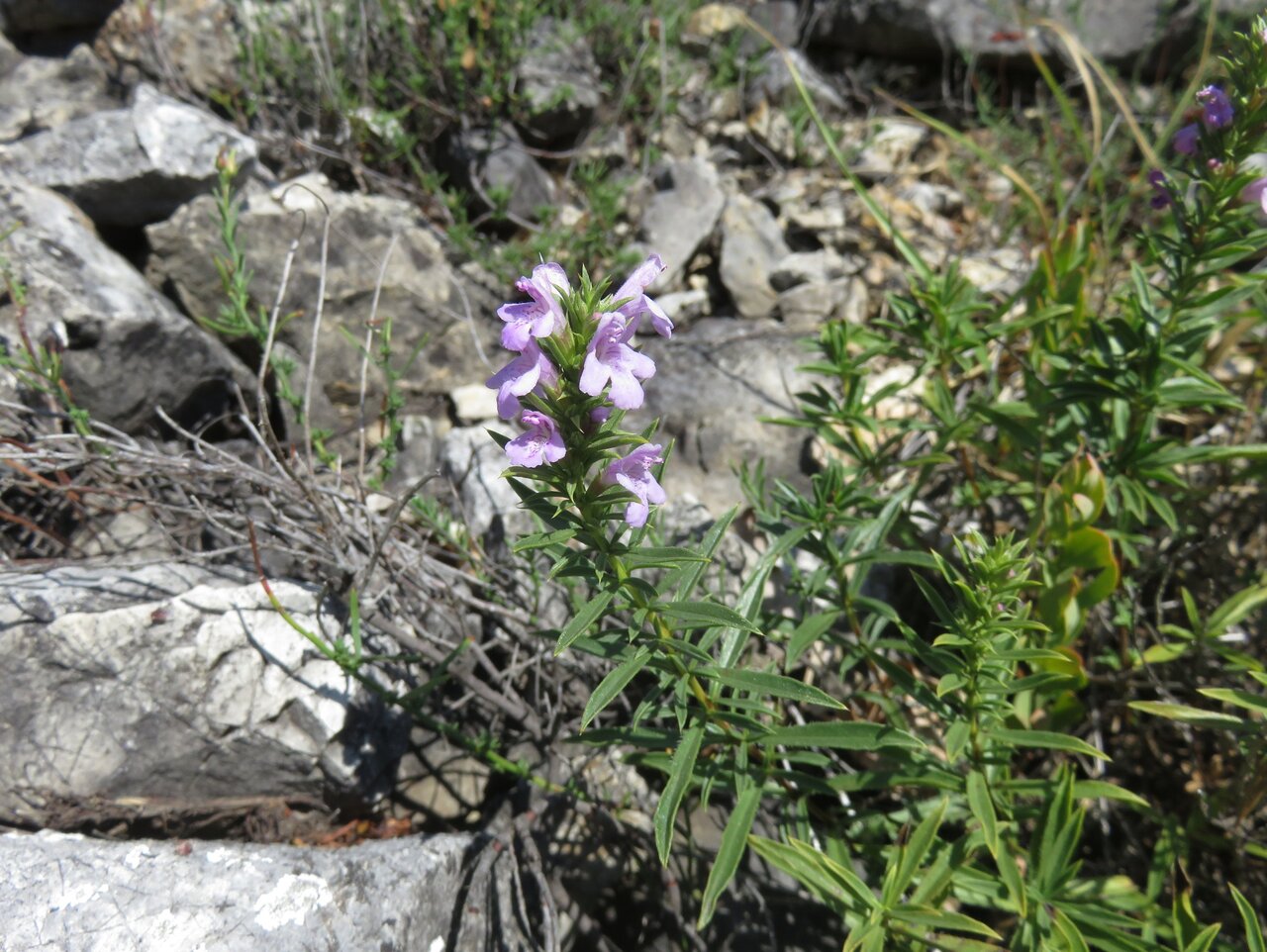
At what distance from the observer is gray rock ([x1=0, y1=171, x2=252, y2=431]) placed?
370cm

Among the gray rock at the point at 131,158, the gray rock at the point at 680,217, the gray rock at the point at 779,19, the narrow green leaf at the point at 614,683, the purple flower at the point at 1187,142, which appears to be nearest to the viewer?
the narrow green leaf at the point at 614,683

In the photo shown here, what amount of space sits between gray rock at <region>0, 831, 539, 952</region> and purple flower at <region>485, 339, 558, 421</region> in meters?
1.56

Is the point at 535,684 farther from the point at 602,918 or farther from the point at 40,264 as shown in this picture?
the point at 40,264

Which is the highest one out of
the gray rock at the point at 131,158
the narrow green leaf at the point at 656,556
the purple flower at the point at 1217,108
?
the purple flower at the point at 1217,108

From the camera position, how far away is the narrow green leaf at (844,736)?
8.29 ft

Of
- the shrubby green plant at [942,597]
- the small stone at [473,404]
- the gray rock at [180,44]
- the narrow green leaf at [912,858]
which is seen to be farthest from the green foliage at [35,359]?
the narrow green leaf at [912,858]

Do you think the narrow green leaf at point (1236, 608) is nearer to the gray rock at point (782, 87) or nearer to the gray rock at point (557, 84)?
the gray rock at point (782, 87)

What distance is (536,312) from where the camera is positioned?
2.01m

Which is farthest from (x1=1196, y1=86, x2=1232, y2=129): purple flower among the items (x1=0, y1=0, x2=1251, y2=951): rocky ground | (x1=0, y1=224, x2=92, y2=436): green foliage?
(x1=0, y1=224, x2=92, y2=436): green foliage

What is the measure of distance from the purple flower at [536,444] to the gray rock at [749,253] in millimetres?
3095

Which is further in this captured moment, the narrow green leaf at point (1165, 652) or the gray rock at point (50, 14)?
the gray rock at point (50, 14)

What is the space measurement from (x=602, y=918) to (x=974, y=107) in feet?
18.3

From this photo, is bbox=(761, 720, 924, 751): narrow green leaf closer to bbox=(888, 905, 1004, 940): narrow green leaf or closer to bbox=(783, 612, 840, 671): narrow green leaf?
bbox=(783, 612, 840, 671): narrow green leaf

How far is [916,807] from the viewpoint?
9.72 ft
